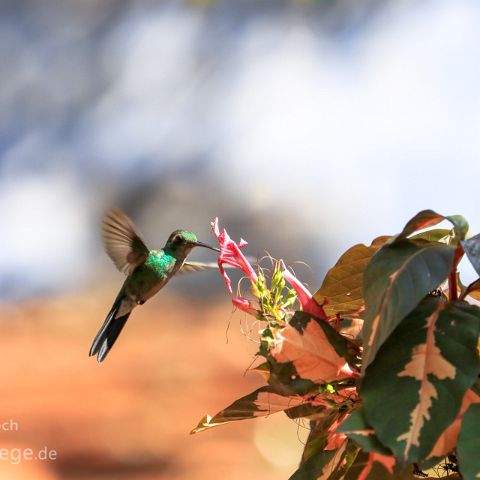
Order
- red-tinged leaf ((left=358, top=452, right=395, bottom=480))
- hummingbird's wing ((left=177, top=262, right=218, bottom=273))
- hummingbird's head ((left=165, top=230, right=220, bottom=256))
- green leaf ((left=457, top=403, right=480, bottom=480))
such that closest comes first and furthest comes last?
green leaf ((left=457, top=403, right=480, bottom=480)), red-tinged leaf ((left=358, top=452, right=395, bottom=480)), hummingbird's head ((left=165, top=230, right=220, bottom=256)), hummingbird's wing ((left=177, top=262, right=218, bottom=273))

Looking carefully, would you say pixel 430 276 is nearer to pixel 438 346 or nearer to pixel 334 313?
pixel 438 346

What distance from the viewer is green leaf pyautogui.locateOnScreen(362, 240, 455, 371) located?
0.42 metres

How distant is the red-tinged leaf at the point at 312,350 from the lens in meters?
0.49

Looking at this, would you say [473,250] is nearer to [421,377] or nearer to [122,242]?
[421,377]

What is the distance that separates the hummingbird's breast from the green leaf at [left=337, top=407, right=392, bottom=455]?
89 cm

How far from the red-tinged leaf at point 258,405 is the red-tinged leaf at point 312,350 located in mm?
64

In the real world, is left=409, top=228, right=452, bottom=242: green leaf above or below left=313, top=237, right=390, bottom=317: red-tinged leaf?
above

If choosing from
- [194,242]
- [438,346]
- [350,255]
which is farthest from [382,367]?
[194,242]

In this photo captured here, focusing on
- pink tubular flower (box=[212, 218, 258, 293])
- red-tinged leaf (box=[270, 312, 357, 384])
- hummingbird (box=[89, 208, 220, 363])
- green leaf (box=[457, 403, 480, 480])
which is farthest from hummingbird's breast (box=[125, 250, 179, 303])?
green leaf (box=[457, 403, 480, 480])

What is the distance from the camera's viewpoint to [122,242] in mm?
1307

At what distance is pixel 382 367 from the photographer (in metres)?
0.45

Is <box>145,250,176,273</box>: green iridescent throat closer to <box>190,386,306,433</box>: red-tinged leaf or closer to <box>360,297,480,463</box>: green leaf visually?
<box>190,386,306,433</box>: red-tinged leaf

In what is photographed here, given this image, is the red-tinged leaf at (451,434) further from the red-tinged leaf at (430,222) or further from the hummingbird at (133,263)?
the hummingbird at (133,263)

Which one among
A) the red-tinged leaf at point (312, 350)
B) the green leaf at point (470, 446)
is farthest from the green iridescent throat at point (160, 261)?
the green leaf at point (470, 446)
